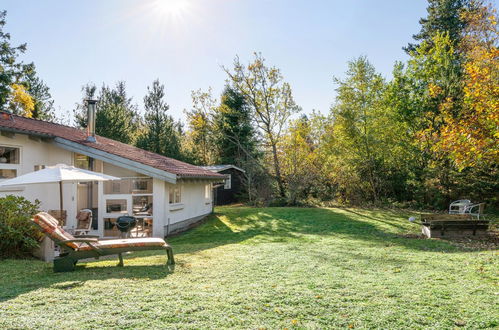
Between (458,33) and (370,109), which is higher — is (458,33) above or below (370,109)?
above

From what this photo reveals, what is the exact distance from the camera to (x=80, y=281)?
540cm

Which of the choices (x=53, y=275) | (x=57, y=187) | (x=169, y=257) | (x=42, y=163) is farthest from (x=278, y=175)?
A: (x=53, y=275)

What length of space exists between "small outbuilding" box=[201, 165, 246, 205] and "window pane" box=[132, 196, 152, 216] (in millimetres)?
15464

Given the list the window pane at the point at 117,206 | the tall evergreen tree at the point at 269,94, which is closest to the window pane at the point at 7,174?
the window pane at the point at 117,206

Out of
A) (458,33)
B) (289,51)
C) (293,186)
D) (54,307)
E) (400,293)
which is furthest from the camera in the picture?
(458,33)

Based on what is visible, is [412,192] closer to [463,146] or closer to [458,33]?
[463,146]

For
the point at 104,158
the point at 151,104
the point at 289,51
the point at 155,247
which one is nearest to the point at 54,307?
the point at 155,247

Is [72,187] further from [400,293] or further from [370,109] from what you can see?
[370,109]

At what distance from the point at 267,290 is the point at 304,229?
909cm

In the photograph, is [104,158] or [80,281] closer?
[80,281]

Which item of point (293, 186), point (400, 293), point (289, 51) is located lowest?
point (400, 293)

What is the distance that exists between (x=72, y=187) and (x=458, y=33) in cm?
2848

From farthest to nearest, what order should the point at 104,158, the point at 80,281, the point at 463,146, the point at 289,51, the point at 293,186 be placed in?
the point at 293,186 < the point at 289,51 < the point at 104,158 < the point at 463,146 < the point at 80,281

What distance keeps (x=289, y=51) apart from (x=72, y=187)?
12.7m
